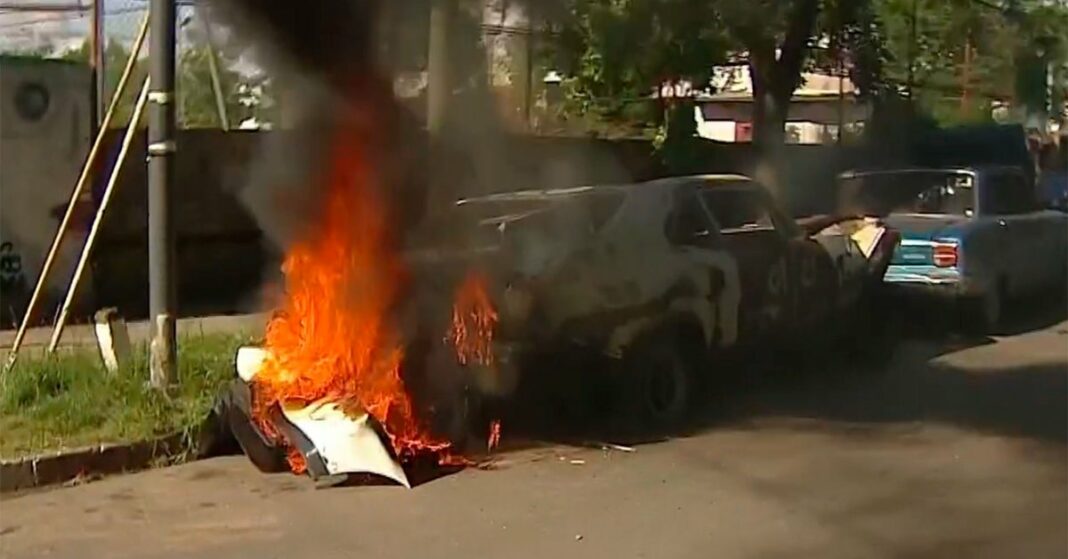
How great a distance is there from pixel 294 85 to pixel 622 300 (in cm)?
181

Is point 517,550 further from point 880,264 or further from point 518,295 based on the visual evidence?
point 880,264

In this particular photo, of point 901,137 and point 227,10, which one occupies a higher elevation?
point 227,10

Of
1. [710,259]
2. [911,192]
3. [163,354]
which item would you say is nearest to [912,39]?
[911,192]

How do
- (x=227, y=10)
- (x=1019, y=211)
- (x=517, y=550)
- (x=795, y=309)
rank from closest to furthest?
(x=517, y=550), (x=227, y=10), (x=795, y=309), (x=1019, y=211)

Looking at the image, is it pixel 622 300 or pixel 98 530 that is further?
pixel 622 300

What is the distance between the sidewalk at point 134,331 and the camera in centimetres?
756

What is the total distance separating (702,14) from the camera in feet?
18.9

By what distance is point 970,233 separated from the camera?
7.96 m

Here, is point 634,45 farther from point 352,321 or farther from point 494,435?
point 494,435

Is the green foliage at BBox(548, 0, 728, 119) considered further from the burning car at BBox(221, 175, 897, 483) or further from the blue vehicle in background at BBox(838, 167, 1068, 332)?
the blue vehicle in background at BBox(838, 167, 1068, 332)

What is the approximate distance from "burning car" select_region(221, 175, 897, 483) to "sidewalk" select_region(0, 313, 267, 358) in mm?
1049

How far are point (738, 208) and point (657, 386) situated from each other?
907 millimetres

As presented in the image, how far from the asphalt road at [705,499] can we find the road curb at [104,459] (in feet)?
0.34

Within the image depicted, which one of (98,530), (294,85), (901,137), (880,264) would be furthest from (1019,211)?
(98,530)
